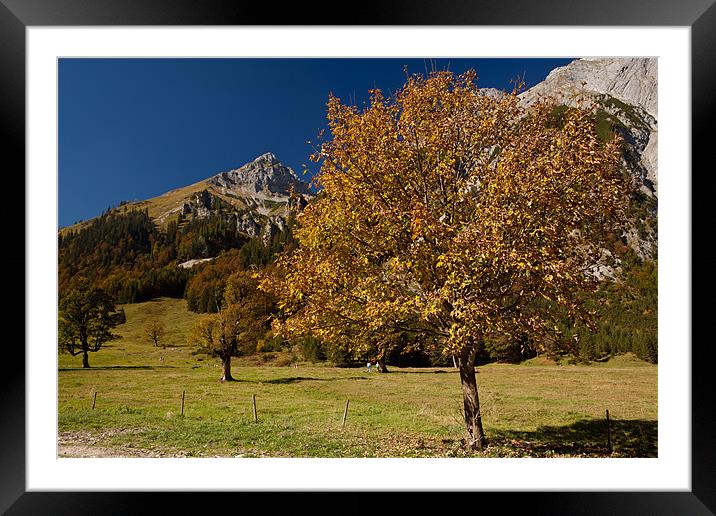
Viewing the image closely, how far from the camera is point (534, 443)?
981 centimetres

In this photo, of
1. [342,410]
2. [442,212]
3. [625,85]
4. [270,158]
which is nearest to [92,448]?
[342,410]

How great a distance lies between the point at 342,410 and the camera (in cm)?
1336

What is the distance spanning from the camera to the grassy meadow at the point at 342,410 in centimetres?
979

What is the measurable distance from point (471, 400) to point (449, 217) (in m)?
3.55

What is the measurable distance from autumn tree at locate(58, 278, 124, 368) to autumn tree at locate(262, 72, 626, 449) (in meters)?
20.5

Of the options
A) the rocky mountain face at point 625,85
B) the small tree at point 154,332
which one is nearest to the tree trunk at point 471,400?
the small tree at point 154,332

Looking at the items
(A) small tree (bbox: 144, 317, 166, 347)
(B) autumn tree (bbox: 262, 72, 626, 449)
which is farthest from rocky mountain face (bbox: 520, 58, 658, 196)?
(A) small tree (bbox: 144, 317, 166, 347)

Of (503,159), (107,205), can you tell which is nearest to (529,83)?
(503,159)

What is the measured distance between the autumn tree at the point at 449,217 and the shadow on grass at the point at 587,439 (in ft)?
5.05
